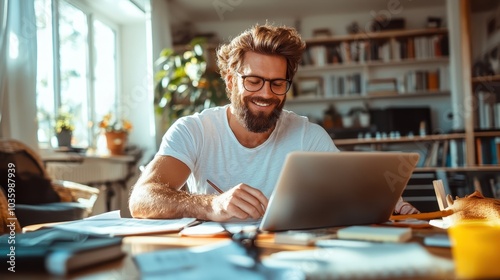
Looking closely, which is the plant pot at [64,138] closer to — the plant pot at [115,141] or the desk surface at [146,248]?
the plant pot at [115,141]

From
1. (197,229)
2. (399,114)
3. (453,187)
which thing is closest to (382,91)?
(399,114)

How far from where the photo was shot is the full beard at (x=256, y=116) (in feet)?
5.92

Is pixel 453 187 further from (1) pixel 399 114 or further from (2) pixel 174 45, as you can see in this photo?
(2) pixel 174 45

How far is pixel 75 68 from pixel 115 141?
29.7 inches

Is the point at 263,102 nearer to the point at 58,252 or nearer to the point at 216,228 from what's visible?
the point at 216,228


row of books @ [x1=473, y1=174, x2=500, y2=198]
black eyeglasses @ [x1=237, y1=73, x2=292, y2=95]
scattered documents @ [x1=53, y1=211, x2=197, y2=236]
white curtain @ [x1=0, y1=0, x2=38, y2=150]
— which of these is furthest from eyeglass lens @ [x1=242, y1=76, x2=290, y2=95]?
row of books @ [x1=473, y1=174, x2=500, y2=198]

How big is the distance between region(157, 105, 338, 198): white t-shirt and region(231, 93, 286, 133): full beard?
0.07m

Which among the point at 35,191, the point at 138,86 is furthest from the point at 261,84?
the point at 138,86

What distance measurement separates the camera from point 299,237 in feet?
3.22

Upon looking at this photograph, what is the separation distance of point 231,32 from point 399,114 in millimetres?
2239

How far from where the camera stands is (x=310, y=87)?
6320 millimetres

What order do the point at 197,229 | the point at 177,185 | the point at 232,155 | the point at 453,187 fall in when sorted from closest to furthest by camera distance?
the point at 197,229, the point at 177,185, the point at 232,155, the point at 453,187

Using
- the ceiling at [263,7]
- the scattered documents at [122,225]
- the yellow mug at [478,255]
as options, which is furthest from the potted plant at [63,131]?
the yellow mug at [478,255]

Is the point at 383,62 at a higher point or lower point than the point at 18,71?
higher
